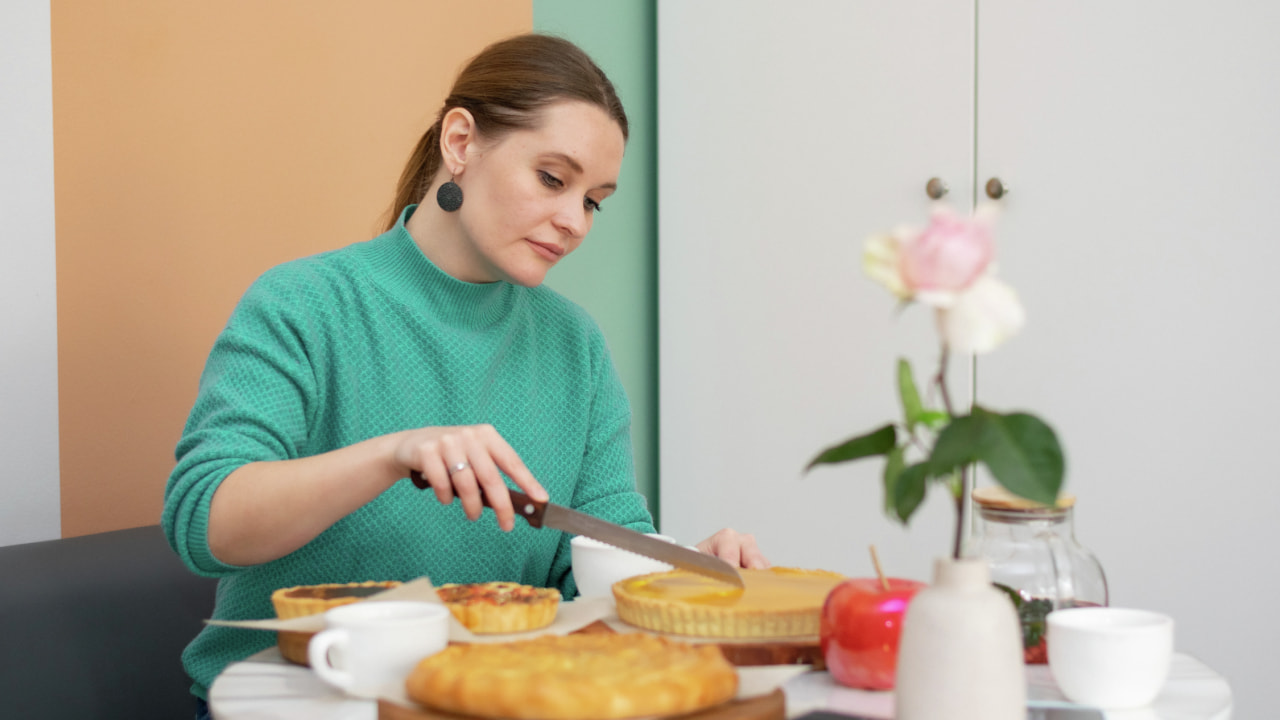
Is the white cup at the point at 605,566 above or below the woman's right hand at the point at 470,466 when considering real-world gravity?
below

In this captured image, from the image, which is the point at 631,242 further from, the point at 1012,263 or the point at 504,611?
the point at 504,611

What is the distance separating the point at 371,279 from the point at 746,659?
2.35 ft

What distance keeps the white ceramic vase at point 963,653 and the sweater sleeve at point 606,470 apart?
812 millimetres

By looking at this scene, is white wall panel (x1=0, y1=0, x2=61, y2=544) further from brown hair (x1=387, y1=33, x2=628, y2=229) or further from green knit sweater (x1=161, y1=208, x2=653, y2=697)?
brown hair (x1=387, y1=33, x2=628, y2=229)

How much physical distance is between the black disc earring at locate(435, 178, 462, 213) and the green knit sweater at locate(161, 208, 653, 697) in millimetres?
68

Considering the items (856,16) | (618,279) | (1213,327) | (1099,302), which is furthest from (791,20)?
→ (1213,327)

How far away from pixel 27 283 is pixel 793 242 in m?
1.32

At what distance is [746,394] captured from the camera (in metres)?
2.12

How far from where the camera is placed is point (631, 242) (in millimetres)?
2328

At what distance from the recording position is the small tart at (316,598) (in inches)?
31.1

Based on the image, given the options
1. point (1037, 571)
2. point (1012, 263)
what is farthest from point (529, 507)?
point (1012, 263)

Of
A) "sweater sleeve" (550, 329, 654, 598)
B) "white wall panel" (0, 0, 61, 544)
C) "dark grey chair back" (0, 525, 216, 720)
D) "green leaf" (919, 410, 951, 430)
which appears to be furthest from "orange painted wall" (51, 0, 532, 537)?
"green leaf" (919, 410, 951, 430)

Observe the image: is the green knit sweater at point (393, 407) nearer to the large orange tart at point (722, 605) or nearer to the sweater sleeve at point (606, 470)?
the sweater sleeve at point (606, 470)

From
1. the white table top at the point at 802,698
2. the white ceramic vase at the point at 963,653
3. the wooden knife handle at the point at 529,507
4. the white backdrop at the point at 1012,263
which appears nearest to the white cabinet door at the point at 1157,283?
the white backdrop at the point at 1012,263
